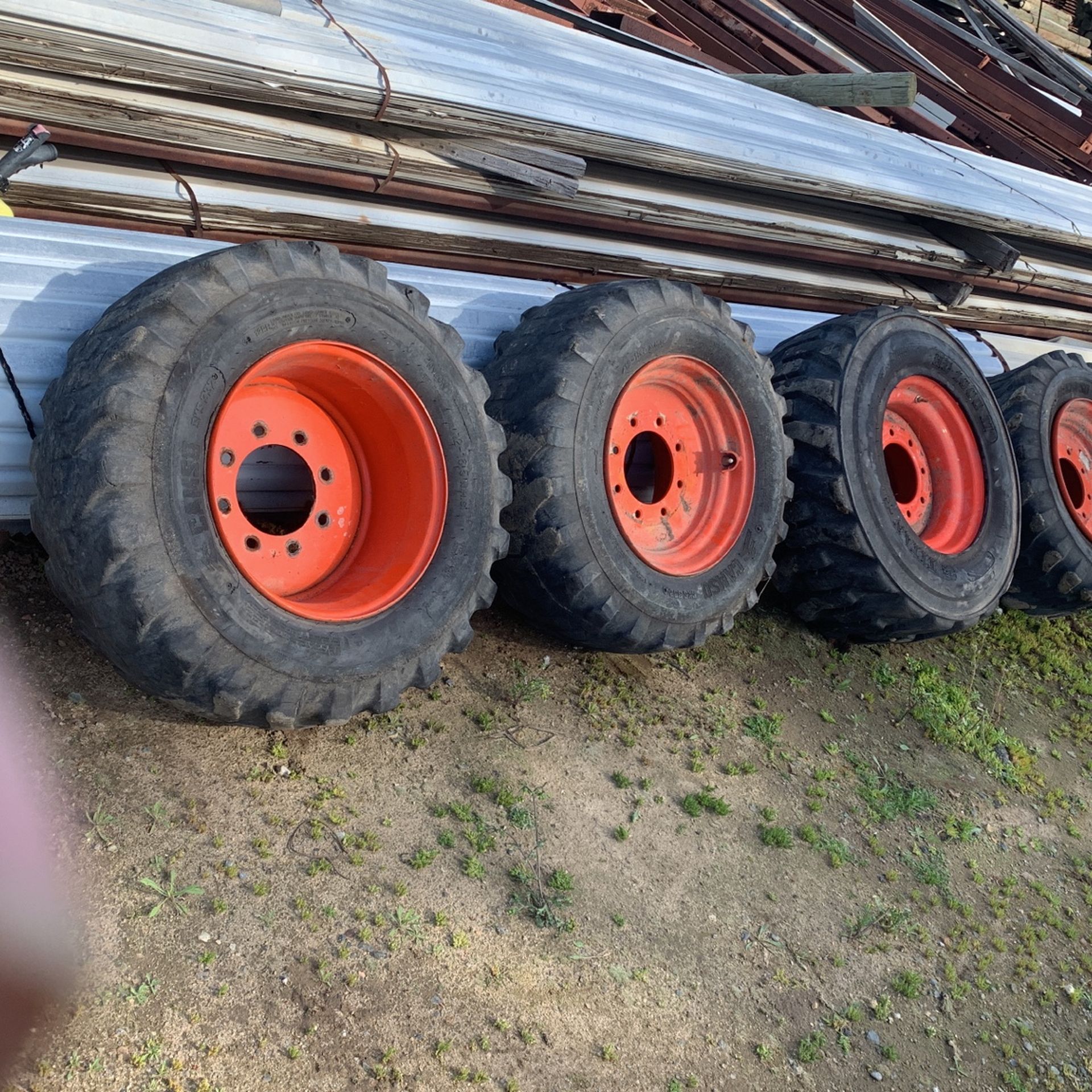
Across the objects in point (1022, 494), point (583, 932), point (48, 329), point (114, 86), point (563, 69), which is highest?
point (563, 69)

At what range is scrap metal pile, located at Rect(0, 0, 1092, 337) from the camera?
3.79m

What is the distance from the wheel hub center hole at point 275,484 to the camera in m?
3.80

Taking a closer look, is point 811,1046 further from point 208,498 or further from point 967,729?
point 208,498

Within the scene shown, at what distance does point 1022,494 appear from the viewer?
227 inches

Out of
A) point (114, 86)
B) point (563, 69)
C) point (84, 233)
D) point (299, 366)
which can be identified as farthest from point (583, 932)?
point (563, 69)

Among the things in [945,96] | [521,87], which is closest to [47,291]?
[521,87]

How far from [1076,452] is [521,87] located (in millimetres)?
3853

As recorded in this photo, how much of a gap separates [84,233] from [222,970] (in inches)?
96.1

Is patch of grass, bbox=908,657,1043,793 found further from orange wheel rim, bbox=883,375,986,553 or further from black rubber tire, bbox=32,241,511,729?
black rubber tire, bbox=32,241,511,729

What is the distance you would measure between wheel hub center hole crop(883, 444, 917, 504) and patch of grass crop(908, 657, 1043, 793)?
922mm

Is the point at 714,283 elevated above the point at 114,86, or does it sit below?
below

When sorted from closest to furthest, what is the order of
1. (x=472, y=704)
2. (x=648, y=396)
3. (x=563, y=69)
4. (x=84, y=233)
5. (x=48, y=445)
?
(x=48, y=445) → (x=84, y=233) → (x=472, y=704) → (x=648, y=396) → (x=563, y=69)

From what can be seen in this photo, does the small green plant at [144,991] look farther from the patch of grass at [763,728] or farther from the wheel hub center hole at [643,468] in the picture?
the wheel hub center hole at [643,468]

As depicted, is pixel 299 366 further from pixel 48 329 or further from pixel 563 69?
pixel 563 69
